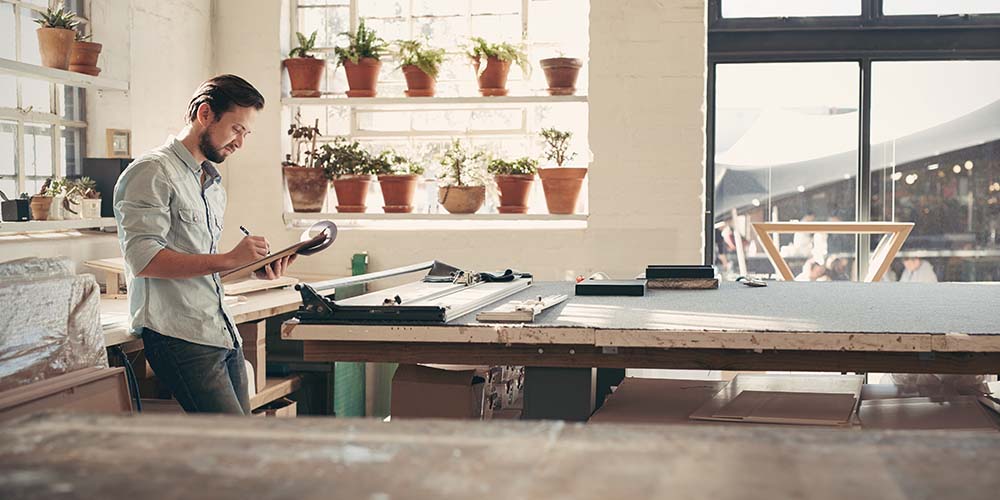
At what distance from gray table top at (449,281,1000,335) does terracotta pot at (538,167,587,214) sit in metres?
1.75

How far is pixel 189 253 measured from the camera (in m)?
2.89

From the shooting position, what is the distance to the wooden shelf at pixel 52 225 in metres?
3.68

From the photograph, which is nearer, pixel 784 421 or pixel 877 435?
pixel 877 435

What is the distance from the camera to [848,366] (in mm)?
2332

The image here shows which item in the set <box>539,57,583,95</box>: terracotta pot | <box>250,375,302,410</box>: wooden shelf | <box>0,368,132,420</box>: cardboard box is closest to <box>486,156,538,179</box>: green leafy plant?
<box>539,57,583,95</box>: terracotta pot

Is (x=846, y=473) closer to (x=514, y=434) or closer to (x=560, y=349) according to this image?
(x=514, y=434)

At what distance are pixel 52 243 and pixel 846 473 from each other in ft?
12.8

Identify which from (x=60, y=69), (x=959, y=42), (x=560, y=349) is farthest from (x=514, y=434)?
(x=959, y=42)

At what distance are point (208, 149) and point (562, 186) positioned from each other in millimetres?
2525

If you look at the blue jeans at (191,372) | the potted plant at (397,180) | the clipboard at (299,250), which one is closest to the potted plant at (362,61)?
the potted plant at (397,180)

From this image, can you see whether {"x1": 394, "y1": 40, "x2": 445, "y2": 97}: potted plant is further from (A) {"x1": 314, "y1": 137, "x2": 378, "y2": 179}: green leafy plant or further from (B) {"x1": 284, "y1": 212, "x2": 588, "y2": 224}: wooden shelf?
(B) {"x1": 284, "y1": 212, "x2": 588, "y2": 224}: wooden shelf

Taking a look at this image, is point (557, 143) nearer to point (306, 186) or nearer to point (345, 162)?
point (345, 162)

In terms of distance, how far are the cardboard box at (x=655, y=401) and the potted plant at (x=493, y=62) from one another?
257 centimetres

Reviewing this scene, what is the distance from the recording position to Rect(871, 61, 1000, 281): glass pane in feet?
17.5
